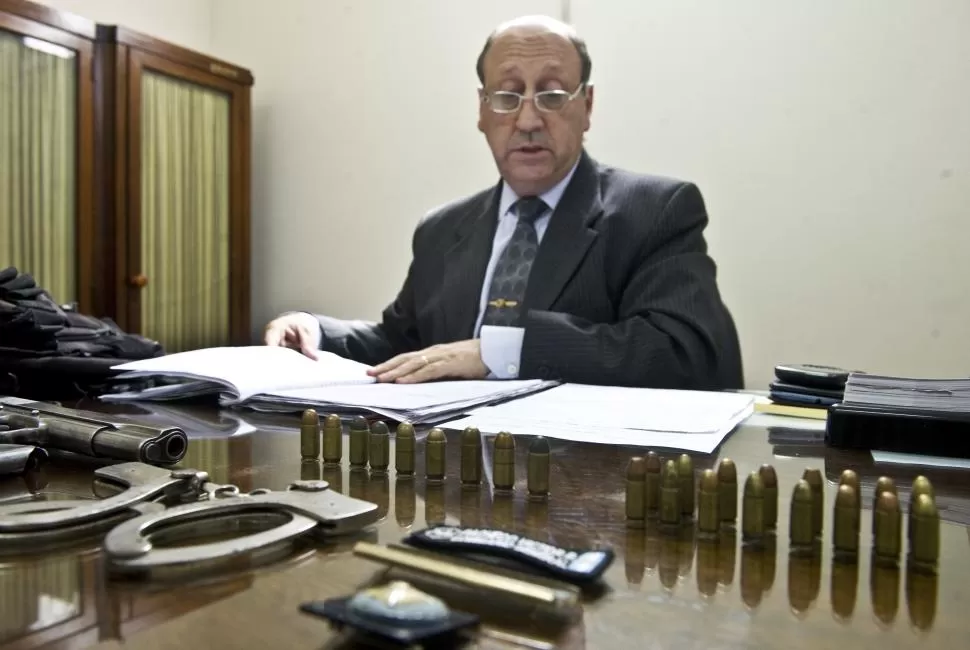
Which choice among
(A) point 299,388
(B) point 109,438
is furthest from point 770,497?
(A) point 299,388

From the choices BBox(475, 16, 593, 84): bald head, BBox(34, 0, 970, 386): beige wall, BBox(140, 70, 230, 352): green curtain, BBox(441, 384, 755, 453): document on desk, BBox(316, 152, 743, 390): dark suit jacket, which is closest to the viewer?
BBox(441, 384, 755, 453): document on desk

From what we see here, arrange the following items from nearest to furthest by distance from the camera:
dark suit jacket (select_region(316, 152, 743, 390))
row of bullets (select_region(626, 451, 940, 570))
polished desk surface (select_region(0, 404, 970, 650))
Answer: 1. polished desk surface (select_region(0, 404, 970, 650))
2. row of bullets (select_region(626, 451, 940, 570))
3. dark suit jacket (select_region(316, 152, 743, 390))

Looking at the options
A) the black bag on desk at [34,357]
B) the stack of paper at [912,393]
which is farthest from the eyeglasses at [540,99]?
the stack of paper at [912,393]

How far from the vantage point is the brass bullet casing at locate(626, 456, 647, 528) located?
0.54 m

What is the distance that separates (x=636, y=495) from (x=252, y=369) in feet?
2.73

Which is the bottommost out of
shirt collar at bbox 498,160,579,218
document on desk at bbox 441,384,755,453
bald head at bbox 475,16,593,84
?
document on desk at bbox 441,384,755,453

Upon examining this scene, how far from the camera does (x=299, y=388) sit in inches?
46.3

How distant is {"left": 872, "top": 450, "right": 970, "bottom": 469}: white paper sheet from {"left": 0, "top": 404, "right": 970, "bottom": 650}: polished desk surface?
0.18 metres

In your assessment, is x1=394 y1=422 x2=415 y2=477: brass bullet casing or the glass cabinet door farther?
the glass cabinet door

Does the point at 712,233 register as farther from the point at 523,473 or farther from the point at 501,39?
the point at 523,473

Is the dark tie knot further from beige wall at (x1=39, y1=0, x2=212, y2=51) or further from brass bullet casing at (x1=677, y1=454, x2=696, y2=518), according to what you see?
beige wall at (x1=39, y1=0, x2=212, y2=51)

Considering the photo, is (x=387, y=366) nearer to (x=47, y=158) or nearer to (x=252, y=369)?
(x=252, y=369)

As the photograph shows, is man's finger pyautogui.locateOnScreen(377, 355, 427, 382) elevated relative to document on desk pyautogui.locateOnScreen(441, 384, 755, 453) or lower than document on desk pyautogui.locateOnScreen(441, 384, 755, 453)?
elevated

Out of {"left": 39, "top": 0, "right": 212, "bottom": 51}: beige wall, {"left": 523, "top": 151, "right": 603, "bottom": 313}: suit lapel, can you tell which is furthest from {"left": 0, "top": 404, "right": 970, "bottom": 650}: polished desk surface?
{"left": 39, "top": 0, "right": 212, "bottom": 51}: beige wall
